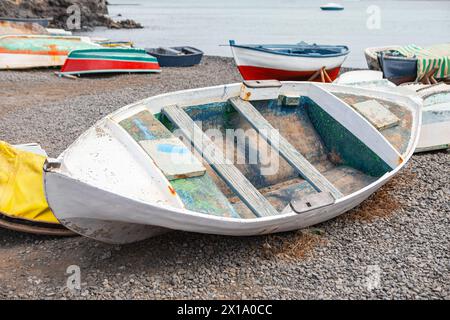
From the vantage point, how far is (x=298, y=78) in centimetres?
1180

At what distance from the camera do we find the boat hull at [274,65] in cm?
1134

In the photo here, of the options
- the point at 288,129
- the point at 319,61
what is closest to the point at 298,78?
the point at 319,61

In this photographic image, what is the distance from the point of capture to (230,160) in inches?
221

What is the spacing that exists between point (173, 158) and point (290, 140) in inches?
89.7

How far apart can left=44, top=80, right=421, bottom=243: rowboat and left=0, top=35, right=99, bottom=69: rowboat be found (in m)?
11.1

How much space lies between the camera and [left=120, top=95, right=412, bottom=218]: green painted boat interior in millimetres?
5434

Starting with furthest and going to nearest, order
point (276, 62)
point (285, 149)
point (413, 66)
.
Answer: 1. point (413, 66)
2. point (276, 62)
3. point (285, 149)

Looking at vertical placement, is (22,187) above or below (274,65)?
below

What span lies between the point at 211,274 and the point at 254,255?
1.68ft

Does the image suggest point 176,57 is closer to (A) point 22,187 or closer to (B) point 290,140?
(B) point 290,140

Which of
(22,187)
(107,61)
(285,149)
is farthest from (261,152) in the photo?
(107,61)

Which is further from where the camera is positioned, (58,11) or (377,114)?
(58,11)

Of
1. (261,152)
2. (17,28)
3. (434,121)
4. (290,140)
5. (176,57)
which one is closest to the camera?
(261,152)

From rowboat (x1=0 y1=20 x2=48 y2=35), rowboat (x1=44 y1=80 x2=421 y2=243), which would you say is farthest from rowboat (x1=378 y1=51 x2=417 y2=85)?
rowboat (x1=0 y1=20 x2=48 y2=35)
